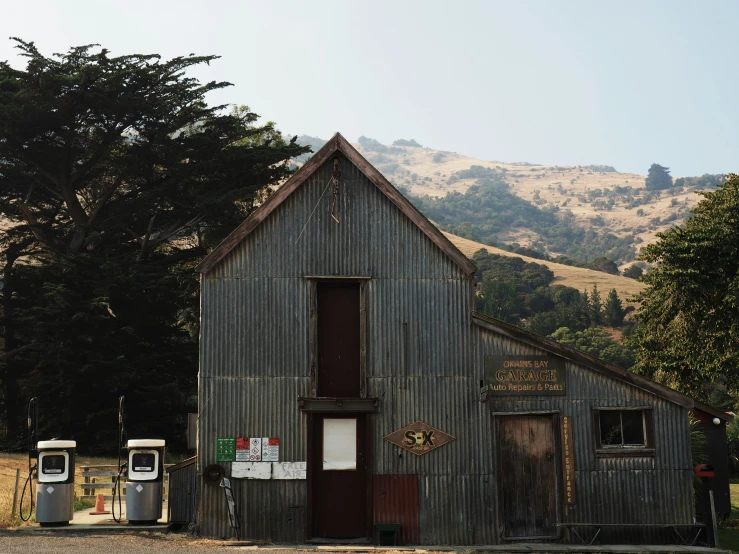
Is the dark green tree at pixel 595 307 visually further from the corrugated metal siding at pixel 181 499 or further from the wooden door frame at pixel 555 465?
the corrugated metal siding at pixel 181 499

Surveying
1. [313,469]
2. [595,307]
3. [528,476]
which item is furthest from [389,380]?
[595,307]

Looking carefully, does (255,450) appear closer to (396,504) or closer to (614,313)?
(396,504)

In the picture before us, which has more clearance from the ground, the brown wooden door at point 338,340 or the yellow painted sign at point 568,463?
the brown wooden door at point 338,340

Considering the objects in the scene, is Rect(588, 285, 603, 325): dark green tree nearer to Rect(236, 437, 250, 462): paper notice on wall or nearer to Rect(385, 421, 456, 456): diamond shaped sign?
Rect(385, 421, 456, 456): diamond shaped sign

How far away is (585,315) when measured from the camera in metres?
107

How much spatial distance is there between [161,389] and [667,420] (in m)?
26.1

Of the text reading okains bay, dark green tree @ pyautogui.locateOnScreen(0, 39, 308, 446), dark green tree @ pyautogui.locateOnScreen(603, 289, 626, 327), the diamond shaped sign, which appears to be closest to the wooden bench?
the text reading okains bay

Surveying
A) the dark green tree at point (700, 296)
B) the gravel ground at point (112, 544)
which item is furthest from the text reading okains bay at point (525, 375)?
the dark green tree at point (700, 296)

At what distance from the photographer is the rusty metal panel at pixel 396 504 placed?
18.6 meters

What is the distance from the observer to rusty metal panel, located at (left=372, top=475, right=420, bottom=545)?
1856 cm

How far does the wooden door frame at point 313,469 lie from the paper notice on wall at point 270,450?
26.0 inches

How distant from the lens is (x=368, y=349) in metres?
19.0

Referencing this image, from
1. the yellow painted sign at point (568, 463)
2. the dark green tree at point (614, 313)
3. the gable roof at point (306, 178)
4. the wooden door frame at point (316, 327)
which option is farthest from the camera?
the dark green tree at point (614, 313)

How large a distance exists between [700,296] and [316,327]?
75.3ft
